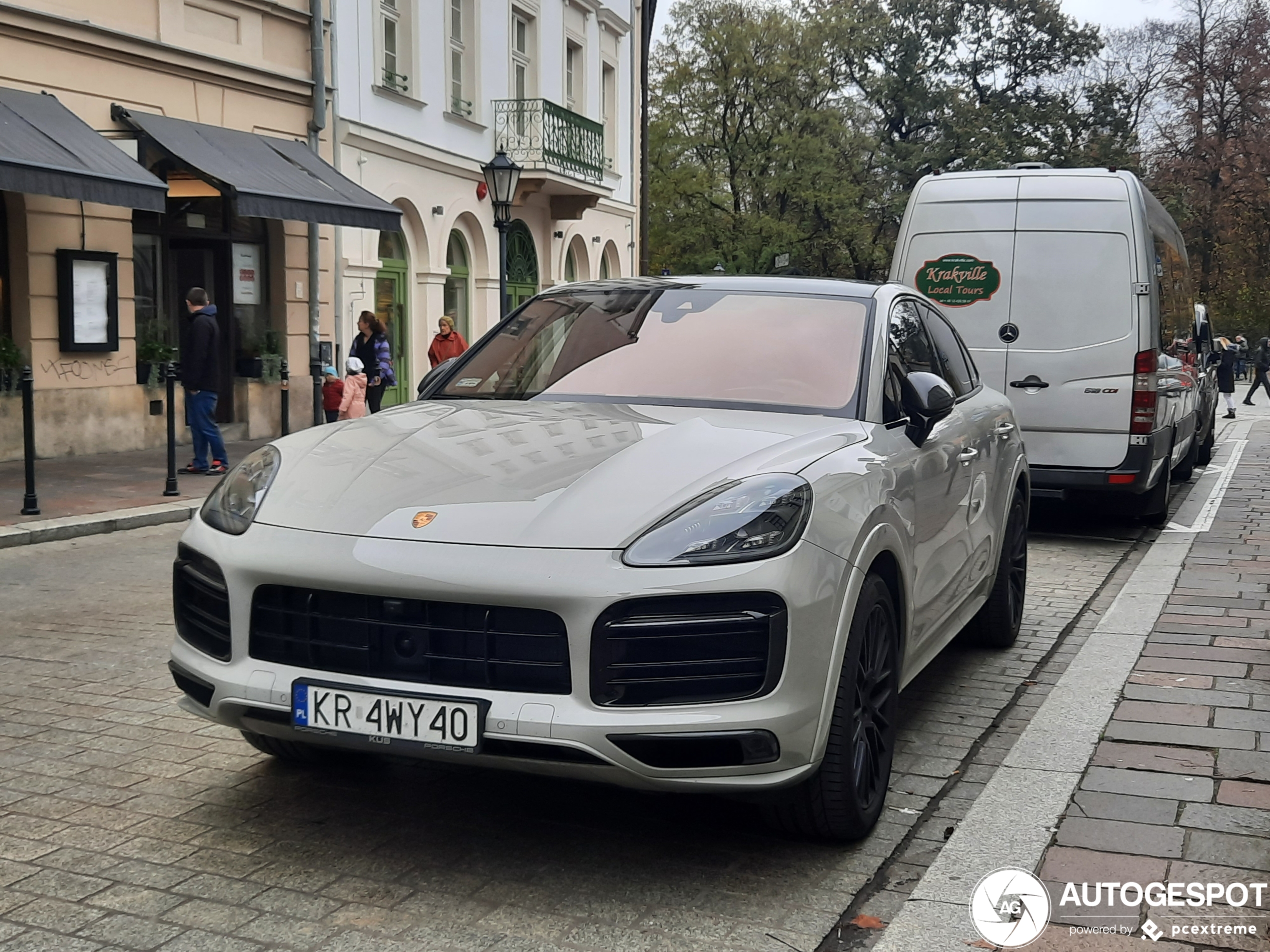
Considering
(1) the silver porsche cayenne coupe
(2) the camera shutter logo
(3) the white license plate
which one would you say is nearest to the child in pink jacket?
(1) the silver porsche cayenne coupe

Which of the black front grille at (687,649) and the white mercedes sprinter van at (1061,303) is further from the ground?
the white mercedes sprinter van at (1061,303)

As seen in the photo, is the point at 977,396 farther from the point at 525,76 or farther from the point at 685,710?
the point at 525,76

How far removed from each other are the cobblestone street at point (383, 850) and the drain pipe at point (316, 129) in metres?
14.4

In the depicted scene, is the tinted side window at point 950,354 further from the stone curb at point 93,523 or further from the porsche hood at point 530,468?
the stone curb at point 93,523

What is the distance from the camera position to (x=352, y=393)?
16422 mm

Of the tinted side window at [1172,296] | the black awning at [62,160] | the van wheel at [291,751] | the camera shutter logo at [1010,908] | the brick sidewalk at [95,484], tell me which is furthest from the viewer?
the black awning at [62,160]

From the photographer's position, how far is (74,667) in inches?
234

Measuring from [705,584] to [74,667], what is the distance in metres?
3.67

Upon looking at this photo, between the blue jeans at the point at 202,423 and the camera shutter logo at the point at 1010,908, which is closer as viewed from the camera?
the camera shutter logo at the point at 1010,908

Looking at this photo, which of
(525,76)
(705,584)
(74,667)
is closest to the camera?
(705,584)

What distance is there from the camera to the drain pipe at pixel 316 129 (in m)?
19.1

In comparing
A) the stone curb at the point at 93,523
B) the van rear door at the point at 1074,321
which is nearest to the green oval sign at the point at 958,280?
the van rear door at the point at 1074,321

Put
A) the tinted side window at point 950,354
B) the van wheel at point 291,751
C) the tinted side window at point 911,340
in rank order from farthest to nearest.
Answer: the tinted side window at point 950,354
the tinted side window at point 911,340
the van wheel at point 291,751

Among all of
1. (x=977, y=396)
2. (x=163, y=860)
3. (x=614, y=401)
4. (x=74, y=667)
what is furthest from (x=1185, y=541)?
(x=163, y=860)
